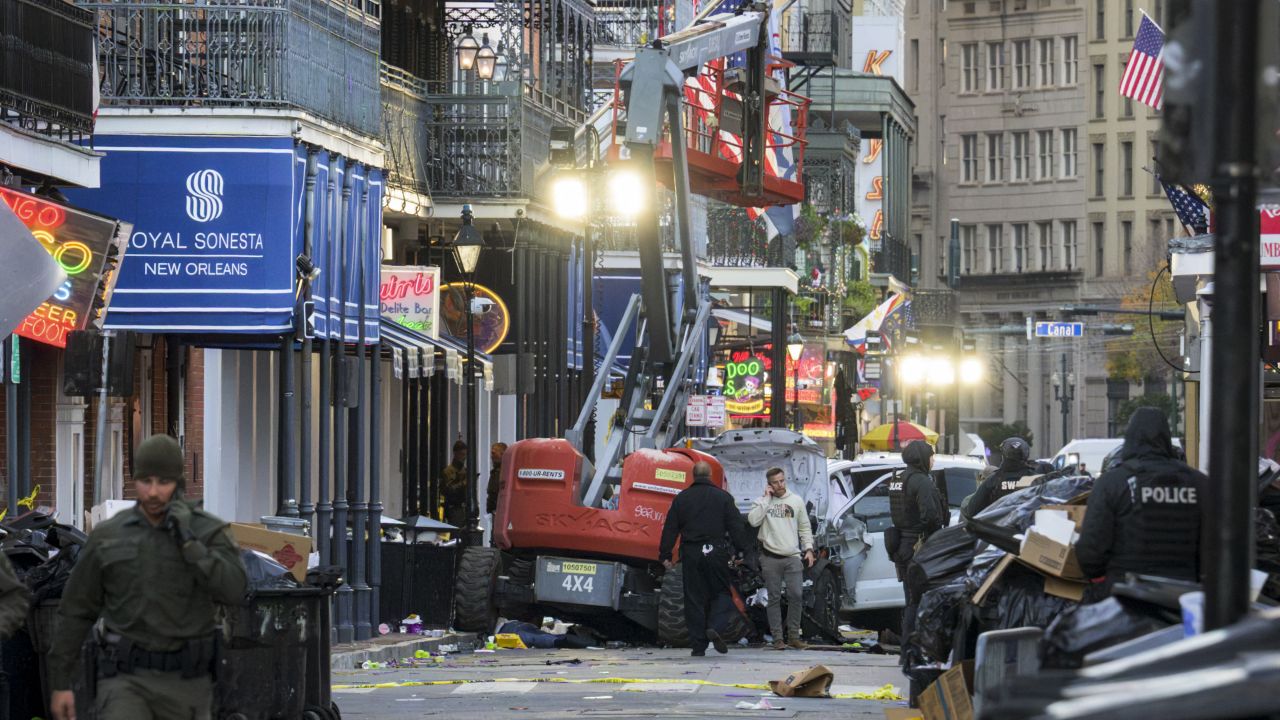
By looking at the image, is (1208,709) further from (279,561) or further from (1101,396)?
(1101,396)

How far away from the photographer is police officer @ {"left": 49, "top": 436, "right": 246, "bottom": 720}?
9906 millimetres

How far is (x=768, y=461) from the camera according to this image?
28234mm

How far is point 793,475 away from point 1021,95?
95.0m

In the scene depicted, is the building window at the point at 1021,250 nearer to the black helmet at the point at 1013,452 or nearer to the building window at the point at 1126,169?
the building window at the point at 1126,169

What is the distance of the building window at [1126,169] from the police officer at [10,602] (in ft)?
361

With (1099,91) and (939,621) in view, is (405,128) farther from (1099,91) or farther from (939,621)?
(1099,91)

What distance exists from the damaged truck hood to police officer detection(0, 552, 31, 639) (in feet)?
54.0

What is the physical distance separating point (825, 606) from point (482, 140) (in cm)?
1035

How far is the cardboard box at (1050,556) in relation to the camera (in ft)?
43.1

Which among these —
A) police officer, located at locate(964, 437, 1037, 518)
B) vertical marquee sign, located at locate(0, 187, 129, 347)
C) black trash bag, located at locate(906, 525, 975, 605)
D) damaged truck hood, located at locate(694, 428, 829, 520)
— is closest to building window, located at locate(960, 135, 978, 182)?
damaged truck hood, located at locate(694, 428, 829, 520)

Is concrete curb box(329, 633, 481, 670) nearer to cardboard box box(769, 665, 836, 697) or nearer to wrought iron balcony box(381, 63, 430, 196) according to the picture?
cardboard box box(769, 665, 836, 697)

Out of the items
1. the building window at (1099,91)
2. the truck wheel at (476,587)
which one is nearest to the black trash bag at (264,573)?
the truck wheel at (476,587)

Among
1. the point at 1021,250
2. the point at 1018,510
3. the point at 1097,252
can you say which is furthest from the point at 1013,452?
the point at 1021,250

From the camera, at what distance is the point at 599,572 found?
77.6 ft
